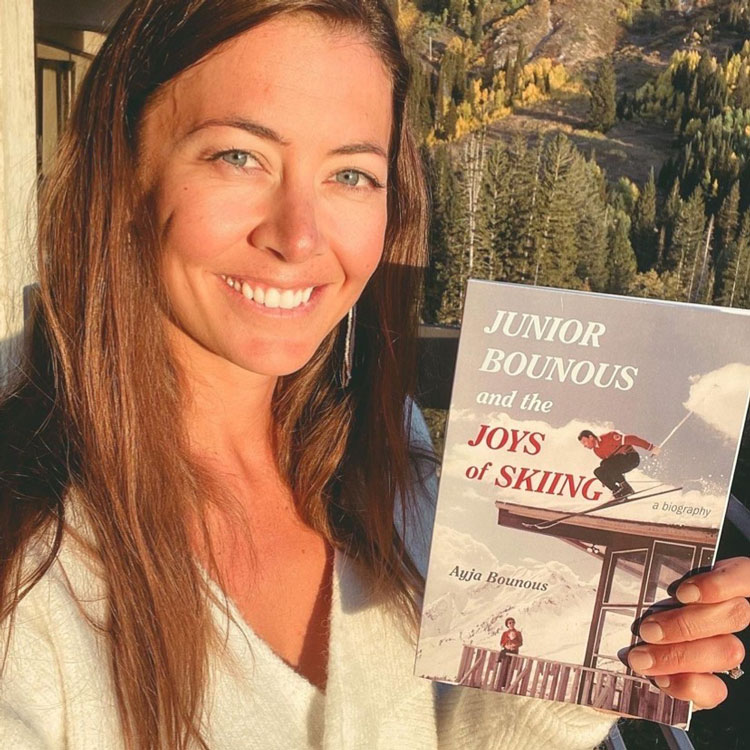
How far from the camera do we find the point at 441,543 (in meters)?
0.99

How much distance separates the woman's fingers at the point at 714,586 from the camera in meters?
0.94

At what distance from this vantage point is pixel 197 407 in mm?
1298

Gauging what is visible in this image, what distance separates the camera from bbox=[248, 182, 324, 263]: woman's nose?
106 cm

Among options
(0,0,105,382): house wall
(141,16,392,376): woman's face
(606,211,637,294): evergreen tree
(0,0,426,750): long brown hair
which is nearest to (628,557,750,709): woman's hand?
(0,0,426,750): long brown hair

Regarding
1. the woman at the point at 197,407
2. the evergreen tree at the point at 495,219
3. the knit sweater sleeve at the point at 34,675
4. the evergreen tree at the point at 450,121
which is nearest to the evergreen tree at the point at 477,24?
the evergreen tree at the point at 450,121

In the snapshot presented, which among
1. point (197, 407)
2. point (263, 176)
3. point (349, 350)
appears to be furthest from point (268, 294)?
point (349, 350)

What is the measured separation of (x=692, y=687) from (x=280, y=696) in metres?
0.51

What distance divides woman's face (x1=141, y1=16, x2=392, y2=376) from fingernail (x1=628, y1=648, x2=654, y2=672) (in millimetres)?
591

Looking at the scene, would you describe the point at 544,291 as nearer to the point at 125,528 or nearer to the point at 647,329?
the point at 647,329

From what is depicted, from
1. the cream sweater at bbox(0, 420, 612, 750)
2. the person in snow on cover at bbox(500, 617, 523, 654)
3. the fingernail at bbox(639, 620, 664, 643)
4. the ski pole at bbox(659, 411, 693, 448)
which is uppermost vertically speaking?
the ski pole at bbox(659, 411, 693, 448)

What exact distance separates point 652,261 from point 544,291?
5.85 feet

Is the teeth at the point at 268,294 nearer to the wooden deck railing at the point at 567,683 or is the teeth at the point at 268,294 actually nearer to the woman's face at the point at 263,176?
the woman's face at the point at 263,176

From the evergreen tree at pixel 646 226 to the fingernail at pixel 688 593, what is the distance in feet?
5.80

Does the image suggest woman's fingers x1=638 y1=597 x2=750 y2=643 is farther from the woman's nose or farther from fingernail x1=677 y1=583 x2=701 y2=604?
the woman's nose
